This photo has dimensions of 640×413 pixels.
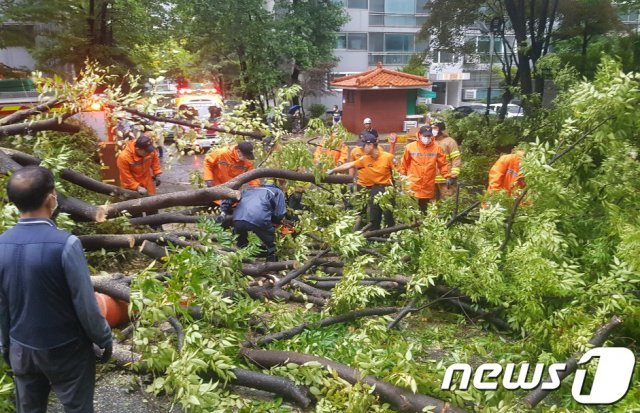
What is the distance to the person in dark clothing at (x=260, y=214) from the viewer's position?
520 cm

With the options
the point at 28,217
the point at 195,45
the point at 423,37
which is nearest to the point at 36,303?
the point at 28,217

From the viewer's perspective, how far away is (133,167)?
7215 millimetres

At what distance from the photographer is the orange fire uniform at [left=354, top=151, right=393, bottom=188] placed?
727 centimetres

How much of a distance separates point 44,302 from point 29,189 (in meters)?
0.52

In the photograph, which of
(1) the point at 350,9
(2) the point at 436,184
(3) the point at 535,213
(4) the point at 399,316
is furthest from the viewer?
(1) the point at 350,9

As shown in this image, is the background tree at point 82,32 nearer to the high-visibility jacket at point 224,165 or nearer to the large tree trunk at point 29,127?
the high-visibility jacket at point 224,165

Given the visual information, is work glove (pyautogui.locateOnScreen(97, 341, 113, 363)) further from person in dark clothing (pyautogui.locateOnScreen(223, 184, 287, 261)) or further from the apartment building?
the apartment building

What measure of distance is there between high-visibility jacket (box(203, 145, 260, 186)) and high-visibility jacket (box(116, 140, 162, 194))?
121cm

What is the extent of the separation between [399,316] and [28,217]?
269cm

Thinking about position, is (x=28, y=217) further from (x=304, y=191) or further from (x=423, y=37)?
(x=423, y=37)

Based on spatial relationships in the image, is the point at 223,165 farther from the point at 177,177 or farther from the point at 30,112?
the point at 177,177

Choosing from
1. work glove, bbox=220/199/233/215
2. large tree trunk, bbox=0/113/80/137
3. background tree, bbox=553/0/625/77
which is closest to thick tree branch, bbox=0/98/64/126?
large tree trunk, bbox=0/113/80/137

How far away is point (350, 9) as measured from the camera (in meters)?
33.0

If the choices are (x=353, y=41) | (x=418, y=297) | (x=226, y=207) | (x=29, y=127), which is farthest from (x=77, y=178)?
(x=353, y=41)
